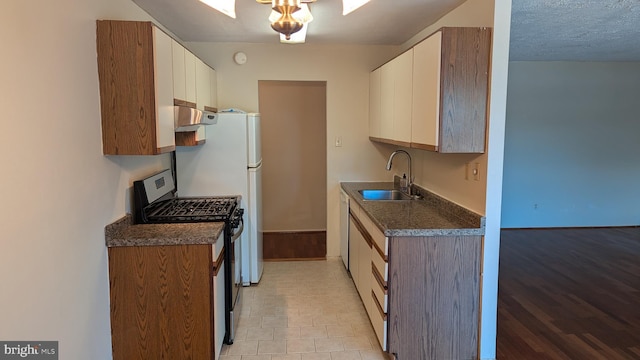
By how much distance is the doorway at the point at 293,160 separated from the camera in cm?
594

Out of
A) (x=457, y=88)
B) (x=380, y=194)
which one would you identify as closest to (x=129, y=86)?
(x=457, y=88)

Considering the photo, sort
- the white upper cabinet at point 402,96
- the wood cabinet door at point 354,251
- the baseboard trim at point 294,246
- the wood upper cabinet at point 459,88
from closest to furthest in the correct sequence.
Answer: the wood upper cabinet at point 459,88
the white upper cabinet at point 402,96
the wood cabinet door at point 354,251
the baseboard trim at point 294,246

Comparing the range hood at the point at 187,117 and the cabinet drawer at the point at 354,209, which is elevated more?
the range hood at the point at 187,117

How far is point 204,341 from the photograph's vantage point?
7.91 feet

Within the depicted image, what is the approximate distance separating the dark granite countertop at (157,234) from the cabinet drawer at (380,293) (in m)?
1.07

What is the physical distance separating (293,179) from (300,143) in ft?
1.77

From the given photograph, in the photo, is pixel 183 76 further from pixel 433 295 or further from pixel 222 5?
pixel 433 295

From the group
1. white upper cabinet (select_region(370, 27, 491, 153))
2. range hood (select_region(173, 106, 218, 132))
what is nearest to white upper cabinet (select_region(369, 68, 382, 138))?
white upper cabinet (select_region(370, 27, 491, 153))

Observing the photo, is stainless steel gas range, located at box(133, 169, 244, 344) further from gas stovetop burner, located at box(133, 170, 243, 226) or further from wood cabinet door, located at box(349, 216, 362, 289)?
wood cabinet door, located at box(349, 216, 362, 289)

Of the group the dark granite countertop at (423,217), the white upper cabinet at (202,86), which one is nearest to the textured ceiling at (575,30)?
the dark granite countertop at (423,217)

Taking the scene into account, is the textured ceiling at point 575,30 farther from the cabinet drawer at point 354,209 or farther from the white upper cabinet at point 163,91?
the white upper cabinet at point 163,91

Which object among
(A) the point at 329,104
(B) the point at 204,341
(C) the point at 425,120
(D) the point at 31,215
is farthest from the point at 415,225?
(A) the point at 329,104

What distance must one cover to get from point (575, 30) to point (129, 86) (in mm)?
3869
